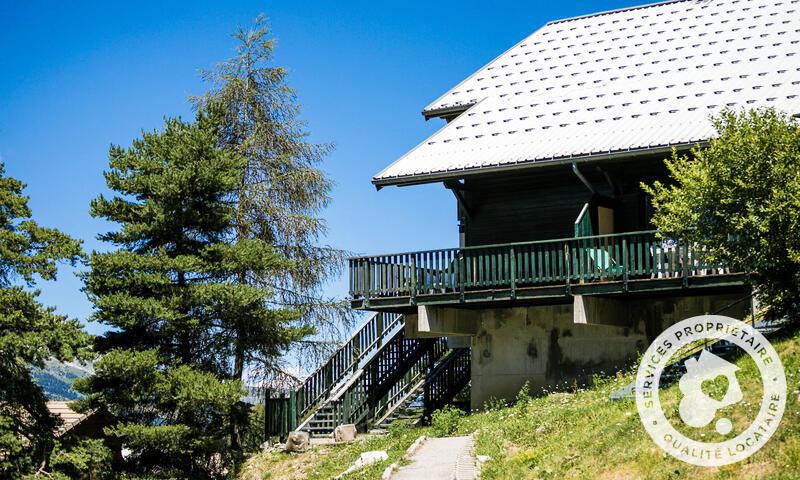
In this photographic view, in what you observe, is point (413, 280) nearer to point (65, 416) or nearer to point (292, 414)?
point (292, 414)

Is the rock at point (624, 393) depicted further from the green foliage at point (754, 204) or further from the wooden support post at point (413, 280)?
the wooden support post at point (413, 280)

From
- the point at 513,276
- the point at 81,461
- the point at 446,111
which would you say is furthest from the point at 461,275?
the point at 81,461

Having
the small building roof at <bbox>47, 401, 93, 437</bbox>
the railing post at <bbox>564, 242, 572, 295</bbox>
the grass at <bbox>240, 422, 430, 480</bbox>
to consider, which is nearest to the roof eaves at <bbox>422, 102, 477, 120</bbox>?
the railing post at <bbox>564, 242, 572, 295</bbox>

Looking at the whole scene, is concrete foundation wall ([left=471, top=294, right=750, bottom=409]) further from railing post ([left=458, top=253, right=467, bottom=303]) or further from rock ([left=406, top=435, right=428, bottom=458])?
rock ([left=406, top=435, right=428, bottom=458])

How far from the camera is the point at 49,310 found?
24.1 m

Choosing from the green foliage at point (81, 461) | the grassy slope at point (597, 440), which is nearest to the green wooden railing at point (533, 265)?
the grassy slope at point (597, 440)

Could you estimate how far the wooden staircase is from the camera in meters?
27.1

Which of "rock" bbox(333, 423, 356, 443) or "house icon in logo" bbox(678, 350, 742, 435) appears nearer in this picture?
"house icon in logo" bbox(678, 350, 742, 435)

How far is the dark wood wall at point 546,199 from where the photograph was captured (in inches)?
965

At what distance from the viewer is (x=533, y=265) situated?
2309 cm

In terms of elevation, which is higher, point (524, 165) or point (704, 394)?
point (524, 165)

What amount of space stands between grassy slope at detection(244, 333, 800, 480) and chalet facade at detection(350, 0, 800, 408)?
2.14 metres

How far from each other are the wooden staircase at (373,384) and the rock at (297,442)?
127 centimetres

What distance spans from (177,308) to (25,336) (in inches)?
141
